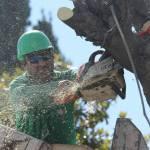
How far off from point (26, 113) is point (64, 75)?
1.51ft

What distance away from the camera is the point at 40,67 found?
245 inches

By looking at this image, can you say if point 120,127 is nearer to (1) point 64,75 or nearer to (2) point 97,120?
(1) point 64,75

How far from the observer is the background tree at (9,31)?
8773 millimetres

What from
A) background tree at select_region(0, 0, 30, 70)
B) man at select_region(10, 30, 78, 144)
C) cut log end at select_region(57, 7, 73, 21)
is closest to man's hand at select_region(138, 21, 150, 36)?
cut log end at select_region(57, 7, 73, 21)

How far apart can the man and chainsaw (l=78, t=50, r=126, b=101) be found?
0.79 ft

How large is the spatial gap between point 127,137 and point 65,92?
0.64 m

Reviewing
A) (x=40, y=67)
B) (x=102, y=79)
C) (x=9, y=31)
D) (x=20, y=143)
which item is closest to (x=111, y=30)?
(x=102, y=79)

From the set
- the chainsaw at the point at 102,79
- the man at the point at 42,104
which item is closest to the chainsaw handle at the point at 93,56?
the chainsaw at the point at 102,79

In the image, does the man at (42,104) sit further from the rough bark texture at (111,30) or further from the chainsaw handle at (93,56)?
the rough bark texture at (111,30)

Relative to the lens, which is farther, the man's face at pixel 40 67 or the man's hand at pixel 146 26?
the man's face at pixel 40 67

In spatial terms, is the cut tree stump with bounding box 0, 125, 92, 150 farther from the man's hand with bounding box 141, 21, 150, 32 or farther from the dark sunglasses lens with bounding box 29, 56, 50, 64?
the man's hand with bounding box 141, 21, 150, 32

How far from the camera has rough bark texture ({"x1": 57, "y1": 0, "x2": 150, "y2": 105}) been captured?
5.54 meters

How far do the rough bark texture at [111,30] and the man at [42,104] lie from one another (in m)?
0.62

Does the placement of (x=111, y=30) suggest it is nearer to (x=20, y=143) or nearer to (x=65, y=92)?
(x=65, y=92)
